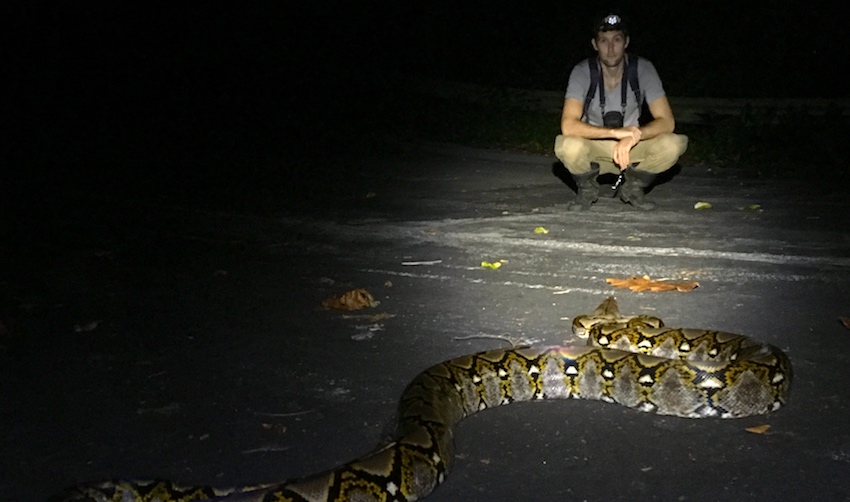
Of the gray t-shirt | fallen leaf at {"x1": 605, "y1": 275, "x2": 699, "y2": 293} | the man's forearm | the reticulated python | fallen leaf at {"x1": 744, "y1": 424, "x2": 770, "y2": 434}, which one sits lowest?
fallen leaf at {"x1": 744, "y1": 424, "x2": 770, "y2": 434}

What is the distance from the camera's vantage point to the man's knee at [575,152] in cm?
990

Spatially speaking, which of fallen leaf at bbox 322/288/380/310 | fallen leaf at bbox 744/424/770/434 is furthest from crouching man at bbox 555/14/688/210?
fallen leaf at bbox 744/424/770/434

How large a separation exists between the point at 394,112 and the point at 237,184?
350 inches

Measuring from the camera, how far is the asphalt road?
4367 millimetres

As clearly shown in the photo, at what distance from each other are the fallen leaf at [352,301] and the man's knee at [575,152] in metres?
3.88

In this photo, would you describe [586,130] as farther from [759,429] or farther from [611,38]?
[759,429]

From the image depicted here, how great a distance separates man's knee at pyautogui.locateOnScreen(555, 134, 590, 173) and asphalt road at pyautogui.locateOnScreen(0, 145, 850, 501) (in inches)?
22.0

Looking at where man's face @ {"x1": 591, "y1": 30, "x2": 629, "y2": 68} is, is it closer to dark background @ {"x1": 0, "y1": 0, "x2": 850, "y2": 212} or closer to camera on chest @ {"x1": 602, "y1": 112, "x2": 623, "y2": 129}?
camera on chest @ {"x1": 602, "y1": 112, "x2": 623, "y2": 129}

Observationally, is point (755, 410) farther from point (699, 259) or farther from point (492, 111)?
point (492, 111)

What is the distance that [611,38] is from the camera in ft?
29.7

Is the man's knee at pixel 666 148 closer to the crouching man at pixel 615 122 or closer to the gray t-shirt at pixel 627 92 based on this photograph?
the crouching man at pixel 615 122

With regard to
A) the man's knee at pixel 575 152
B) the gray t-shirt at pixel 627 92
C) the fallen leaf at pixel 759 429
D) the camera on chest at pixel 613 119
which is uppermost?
the gray t-shirt at pixel 627 92

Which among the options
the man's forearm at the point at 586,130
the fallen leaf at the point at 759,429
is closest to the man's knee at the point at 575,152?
the man's forearm at the point at 586,130

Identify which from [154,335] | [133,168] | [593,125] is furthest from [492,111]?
[154,335]
